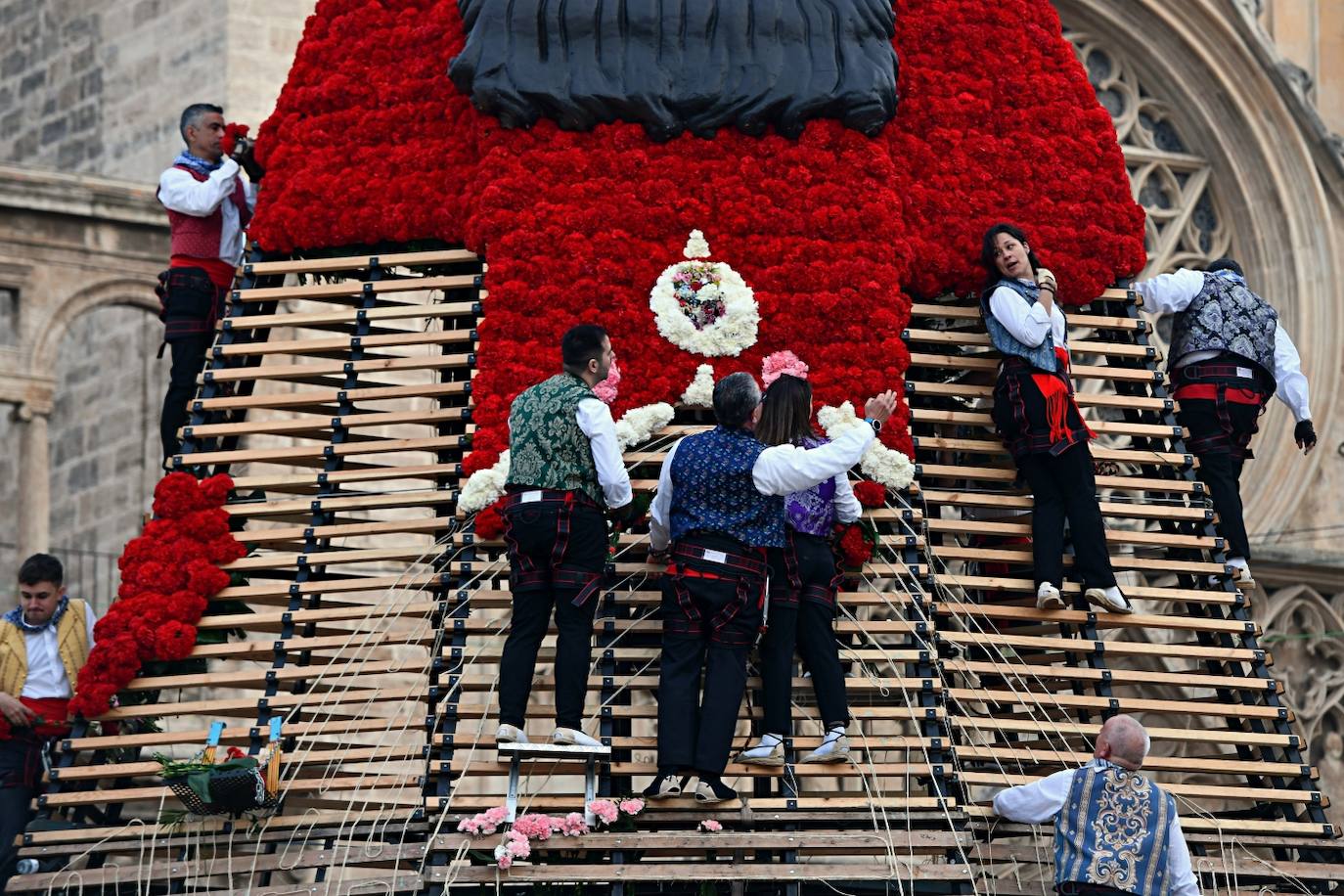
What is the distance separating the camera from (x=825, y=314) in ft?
42.8

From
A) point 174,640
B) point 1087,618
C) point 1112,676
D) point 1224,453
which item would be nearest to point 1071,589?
point 1087,618

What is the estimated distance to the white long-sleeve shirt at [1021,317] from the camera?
12.9 metres

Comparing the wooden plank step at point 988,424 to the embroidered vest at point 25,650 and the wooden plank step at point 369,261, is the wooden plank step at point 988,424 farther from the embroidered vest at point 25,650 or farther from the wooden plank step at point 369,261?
the embroidered vest at point 25,650

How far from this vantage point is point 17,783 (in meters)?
13.0

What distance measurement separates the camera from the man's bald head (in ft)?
35.6

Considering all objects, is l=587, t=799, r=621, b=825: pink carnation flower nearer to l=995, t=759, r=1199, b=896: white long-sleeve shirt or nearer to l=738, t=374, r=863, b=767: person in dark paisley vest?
l=738, t=374, r=863, b=767: person in dark paisley vest

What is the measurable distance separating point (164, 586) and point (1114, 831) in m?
4.60

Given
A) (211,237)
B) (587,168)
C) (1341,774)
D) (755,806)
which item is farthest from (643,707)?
(1341,774)

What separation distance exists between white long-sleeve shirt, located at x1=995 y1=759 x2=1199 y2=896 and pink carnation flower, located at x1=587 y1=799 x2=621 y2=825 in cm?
159

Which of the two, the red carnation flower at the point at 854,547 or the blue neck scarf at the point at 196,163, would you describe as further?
the blue neck scarf at the point at 196,163

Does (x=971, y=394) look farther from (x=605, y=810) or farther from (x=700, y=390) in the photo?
(x=605, y=810)

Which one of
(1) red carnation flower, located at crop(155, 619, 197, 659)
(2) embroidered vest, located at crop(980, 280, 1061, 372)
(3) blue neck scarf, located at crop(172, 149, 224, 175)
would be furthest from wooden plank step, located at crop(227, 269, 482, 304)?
(2) embroidered vest, located at crop(980, 280, 1061, 372)

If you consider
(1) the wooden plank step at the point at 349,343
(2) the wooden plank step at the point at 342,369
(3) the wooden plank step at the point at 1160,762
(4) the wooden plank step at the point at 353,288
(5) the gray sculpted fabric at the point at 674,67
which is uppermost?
(5) the gray sculpted fabric at the point at 674,67

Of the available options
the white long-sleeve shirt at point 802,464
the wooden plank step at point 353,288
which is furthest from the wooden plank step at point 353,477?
the white long-sleeve shirt at point 802,464
